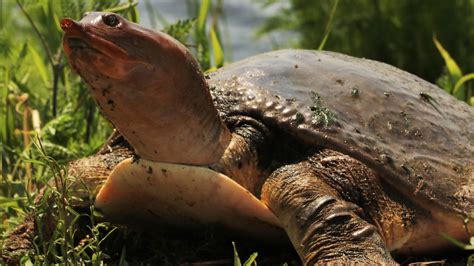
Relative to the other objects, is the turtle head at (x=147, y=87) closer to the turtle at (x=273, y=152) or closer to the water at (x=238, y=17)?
the turtle at (x=273, y=152)

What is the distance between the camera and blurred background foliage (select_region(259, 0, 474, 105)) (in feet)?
20.7

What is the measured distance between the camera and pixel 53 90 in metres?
3.91

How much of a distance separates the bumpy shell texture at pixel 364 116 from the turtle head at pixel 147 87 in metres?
0.21

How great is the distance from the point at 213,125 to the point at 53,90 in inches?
53.0

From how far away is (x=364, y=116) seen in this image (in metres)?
2.92

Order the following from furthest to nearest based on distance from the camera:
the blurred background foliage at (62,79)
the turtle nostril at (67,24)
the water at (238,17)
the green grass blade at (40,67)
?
the water at (238,17) < the green grass blade at (40,67) < the blurred background foliage at (62,79) < the turtle nostril at (67,24)

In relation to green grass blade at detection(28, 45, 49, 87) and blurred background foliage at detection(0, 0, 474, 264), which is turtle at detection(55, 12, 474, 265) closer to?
blurred background foliage at detection(0, 0, 474, 264)

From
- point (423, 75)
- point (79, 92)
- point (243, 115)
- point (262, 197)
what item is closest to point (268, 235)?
point (262, 197)

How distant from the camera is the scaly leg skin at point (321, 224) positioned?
101 inches

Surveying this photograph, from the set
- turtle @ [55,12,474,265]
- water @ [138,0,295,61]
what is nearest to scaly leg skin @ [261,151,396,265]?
turtle @ [55,12,474,265]

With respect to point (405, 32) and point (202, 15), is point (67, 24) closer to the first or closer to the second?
point (202, 15)

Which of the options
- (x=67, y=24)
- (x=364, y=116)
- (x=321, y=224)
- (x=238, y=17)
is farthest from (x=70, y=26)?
(x=238, y=17)

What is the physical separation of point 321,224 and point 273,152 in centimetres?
34

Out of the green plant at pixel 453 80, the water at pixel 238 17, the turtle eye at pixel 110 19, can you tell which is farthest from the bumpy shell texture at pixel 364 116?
the water at pixel 238 17
